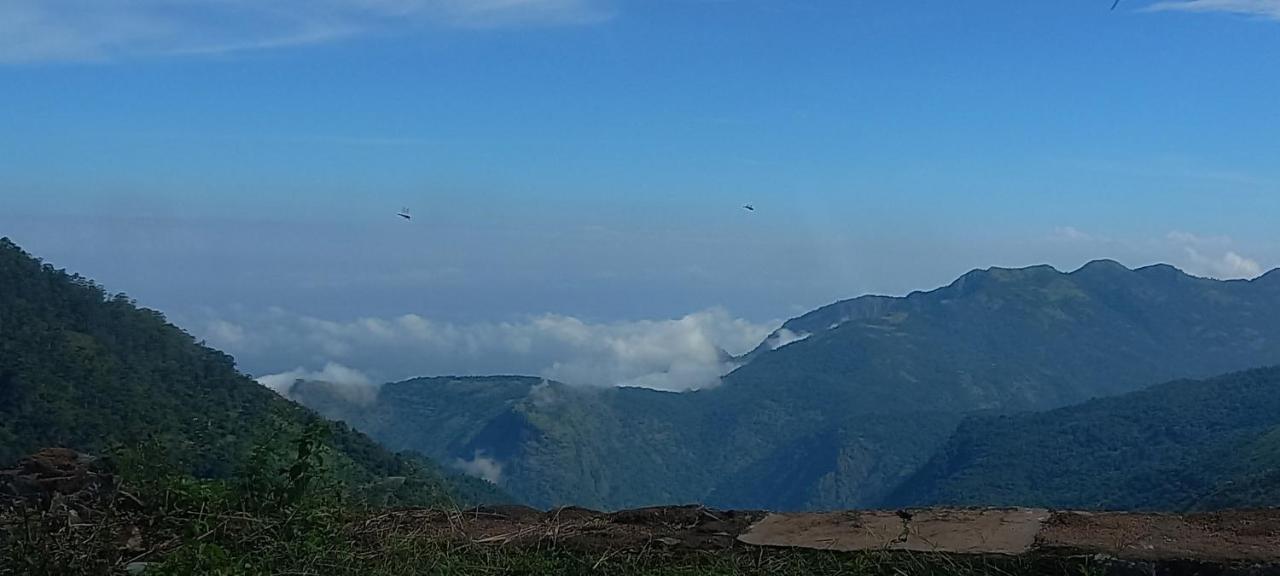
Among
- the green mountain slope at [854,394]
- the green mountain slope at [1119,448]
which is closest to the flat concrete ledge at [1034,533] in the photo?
the green mountain slope at [1119,448]

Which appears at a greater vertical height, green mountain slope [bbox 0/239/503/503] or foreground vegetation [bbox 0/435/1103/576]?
green mountain slope [bbox 0/239/503/503]

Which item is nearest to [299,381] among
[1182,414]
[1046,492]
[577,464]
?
[577,464]

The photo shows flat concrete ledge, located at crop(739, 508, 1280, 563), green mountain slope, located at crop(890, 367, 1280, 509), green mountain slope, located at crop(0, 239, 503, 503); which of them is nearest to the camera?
flat concrete ledge, located at crop(739, 508, 1280, 563)

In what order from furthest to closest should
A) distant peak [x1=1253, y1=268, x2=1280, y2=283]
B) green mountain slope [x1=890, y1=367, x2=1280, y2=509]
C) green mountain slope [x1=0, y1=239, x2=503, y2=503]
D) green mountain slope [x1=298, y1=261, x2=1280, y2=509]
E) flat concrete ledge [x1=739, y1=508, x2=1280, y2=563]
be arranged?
distant peak [x1=1253, y1=268, x2=1280, y2=283], green mountain slope [x1=298, y1=261, x2=1280, y2=509], green mountain slope [x1=890, y1=367, x2=1280, y2=509], green mountain slope [x1=0, y1=239, x2=503, y2=503], flat concrete ledge [x1=739, y1=508, x2=1280, y2=563]

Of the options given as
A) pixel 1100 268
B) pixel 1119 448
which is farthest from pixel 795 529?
pixel 1100 268

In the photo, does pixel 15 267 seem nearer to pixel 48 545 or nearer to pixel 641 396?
pixel 48 545

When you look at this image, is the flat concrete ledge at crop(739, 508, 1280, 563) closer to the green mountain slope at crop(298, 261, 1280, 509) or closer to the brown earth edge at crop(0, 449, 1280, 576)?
the brown earth edge at crop(0, 449, 1280, 576)

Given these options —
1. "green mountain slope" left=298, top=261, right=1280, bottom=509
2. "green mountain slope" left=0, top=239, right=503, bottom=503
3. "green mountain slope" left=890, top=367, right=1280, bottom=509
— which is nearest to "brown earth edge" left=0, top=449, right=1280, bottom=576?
"green mountain slope" left=0, top=239, right=503, bottom=503

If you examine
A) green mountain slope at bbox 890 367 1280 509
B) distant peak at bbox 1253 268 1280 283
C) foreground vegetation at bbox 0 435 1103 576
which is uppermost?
distant peak at bbox 1253 268 1280 283
